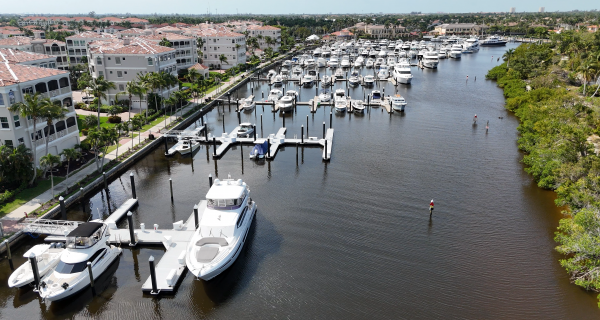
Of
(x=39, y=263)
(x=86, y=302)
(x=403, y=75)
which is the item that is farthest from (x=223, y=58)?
(x=86, y=302)

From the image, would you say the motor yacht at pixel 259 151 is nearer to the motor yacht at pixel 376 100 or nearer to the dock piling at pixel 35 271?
the dock piling at pixel 35 271

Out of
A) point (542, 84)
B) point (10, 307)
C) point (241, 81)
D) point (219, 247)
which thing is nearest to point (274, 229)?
point (219, 247)

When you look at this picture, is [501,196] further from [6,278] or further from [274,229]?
[6,278]

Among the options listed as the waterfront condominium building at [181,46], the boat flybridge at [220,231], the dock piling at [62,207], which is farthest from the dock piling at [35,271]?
the waterfront condominium building at [181,46]

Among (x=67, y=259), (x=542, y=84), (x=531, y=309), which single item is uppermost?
(x=542, y=84)

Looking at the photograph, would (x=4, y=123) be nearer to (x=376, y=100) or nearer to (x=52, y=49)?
(x=376, y=100)

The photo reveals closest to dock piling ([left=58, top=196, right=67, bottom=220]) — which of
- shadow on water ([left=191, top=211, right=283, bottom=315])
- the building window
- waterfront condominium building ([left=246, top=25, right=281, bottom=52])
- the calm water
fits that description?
the calm water

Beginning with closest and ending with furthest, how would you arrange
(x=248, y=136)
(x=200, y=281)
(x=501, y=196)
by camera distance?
(x=200, y=281) → (x=501, y=196) → (x=248, y=136)
